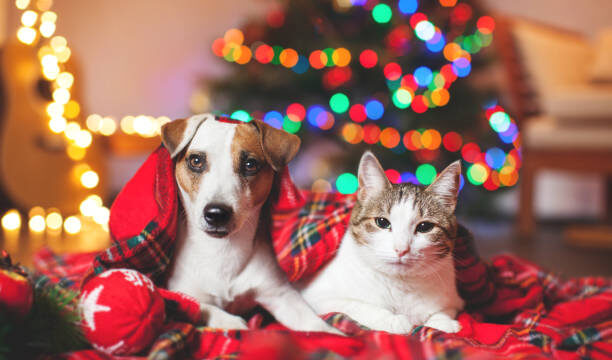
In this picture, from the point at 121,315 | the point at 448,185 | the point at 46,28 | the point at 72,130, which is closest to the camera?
the point at 121,315

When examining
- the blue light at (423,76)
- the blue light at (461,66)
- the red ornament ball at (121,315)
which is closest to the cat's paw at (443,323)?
the red ornament ball at (121,315)

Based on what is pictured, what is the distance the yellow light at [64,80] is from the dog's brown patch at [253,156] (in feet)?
7.68

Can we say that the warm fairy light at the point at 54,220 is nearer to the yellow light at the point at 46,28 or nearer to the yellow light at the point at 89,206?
the yellow light at the point at 89,206

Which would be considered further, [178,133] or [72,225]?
[72,225]

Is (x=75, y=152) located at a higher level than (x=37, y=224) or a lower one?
higher

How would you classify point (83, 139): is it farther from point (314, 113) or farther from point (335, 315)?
point (335, 315)

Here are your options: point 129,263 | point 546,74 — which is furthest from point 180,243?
point 546,74

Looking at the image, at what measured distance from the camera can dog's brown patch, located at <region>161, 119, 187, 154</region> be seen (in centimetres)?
105

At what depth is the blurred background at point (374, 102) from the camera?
2.76 m

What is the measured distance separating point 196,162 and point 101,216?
2040 mm

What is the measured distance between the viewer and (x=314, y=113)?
3270 millimetres

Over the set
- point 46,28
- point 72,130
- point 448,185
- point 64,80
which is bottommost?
point 448,185

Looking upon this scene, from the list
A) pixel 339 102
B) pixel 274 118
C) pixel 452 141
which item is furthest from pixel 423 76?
pixel 274 118

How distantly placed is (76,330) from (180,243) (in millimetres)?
288
